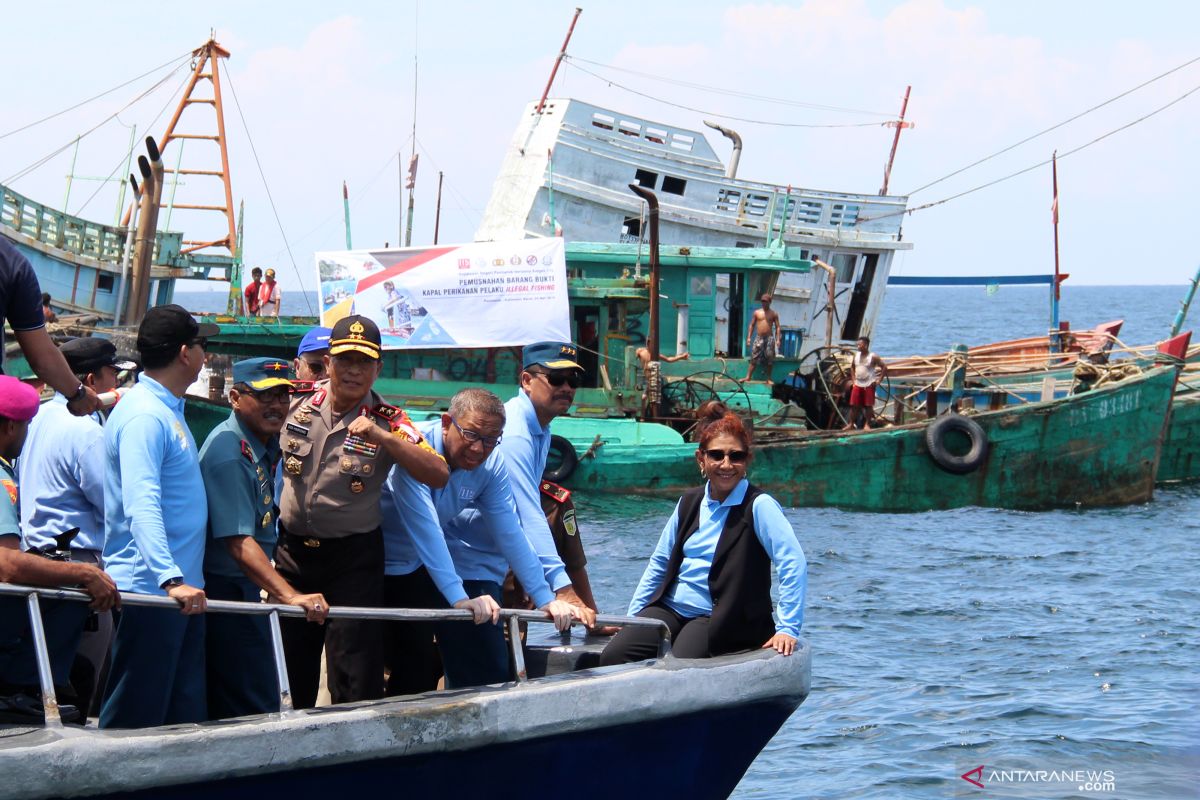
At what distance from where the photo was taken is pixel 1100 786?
838cm

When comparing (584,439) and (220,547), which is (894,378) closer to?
(584,439)

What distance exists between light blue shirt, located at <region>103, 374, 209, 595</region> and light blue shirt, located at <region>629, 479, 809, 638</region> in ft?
6.03

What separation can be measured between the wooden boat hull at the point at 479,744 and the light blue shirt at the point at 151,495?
1.64 feet

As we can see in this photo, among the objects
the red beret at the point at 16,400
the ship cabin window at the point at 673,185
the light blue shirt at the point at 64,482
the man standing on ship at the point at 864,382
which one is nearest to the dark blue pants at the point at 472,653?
the light blue shirt at the point at 64,482

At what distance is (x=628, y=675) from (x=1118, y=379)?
16782 millimetres

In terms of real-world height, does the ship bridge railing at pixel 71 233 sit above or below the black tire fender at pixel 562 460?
above

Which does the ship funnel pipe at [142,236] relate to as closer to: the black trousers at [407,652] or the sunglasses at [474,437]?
the black trousers at [407,652]

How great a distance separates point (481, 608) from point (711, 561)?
1074 mm

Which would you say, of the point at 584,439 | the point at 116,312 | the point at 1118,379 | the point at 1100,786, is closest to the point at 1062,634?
the point at 1100,786

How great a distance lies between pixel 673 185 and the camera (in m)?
25.7

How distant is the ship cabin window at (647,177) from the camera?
25.6 m

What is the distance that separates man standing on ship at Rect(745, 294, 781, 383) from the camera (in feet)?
66.2

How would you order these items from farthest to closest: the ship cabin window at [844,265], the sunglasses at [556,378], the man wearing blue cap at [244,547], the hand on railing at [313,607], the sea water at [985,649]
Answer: the ship cabin window at [844,265] → the sea water at [985,649] → the sunglasses at [556,378] → the man wearing blue cap at [244,547] → the hand on railing at [313,607]

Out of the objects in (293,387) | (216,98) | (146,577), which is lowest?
(146,577)
